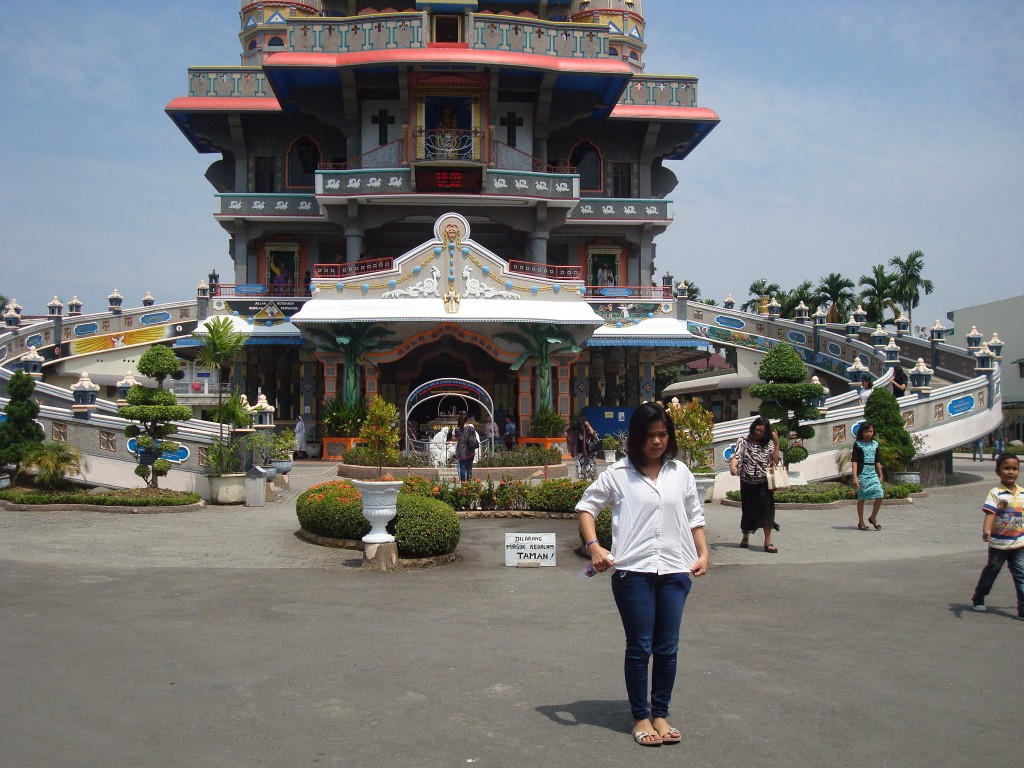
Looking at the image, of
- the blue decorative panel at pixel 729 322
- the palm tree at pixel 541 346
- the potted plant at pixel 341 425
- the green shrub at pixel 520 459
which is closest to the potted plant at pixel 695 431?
the green shrub at pixel 520 459

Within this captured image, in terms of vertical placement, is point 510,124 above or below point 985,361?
above

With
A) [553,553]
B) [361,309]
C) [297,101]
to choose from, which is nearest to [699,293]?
[297,101]

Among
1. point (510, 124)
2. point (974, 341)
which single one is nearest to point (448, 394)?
point (510, 124)

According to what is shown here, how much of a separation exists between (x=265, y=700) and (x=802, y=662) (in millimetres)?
3757

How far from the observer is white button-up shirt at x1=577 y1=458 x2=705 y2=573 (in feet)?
17.0

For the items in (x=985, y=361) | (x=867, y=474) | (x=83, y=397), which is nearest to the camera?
(x=867, y=474)

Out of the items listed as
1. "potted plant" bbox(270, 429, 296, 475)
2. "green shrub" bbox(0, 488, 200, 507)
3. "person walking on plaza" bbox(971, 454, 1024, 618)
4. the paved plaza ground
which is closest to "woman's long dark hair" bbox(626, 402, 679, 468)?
the paved plaza ground

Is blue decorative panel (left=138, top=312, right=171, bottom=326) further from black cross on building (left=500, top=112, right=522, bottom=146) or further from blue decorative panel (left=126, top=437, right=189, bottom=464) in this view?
blue decorative panel (left=126, top=437, right=189, bottom=464)

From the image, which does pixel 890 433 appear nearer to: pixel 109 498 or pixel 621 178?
pixel 109 498

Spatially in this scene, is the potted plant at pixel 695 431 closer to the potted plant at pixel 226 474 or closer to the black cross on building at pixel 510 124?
the potted plant at pixel 226 474

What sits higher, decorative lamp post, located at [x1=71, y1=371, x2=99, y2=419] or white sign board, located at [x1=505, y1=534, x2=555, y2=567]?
decorative lamp post, located at [x1=71, y1=371, x2=99, y2=419]

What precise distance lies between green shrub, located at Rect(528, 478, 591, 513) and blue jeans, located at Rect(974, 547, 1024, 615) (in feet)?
24.9

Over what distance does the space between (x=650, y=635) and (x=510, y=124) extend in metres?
31.3

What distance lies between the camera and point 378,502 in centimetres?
1112
